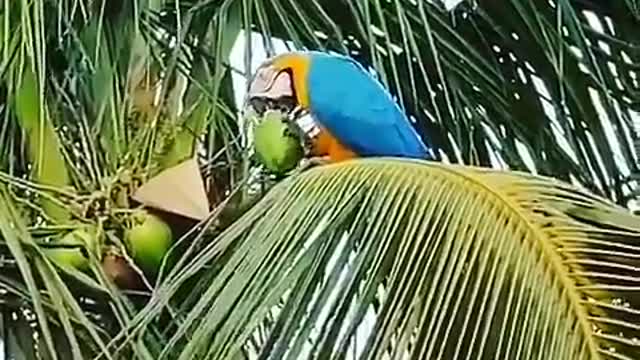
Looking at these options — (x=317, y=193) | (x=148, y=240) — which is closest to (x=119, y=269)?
(x=148, y=240)

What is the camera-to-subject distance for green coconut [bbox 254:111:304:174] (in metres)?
1.23

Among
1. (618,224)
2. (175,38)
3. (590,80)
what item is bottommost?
(618,224)

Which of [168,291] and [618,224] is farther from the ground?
[618,224]

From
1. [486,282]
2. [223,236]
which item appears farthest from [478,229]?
[223,236]

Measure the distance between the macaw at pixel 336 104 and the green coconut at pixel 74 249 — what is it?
7.0 inches

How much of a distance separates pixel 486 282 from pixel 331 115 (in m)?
0.48

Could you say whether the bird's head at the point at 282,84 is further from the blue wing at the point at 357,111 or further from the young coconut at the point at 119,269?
the young coconut at the point at 119,269

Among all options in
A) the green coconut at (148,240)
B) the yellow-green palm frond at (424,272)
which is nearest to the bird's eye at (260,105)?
the green coconut at (148,240)

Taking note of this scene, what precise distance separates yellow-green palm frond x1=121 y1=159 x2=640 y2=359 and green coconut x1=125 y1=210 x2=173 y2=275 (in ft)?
0.99

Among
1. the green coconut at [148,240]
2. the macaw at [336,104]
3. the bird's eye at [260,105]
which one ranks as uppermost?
the macaw at [336,104]

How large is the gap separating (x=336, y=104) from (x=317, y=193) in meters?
0.38

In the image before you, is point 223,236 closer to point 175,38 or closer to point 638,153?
point 175,38

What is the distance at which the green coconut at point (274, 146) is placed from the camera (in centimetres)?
123

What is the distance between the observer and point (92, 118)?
136 cm
